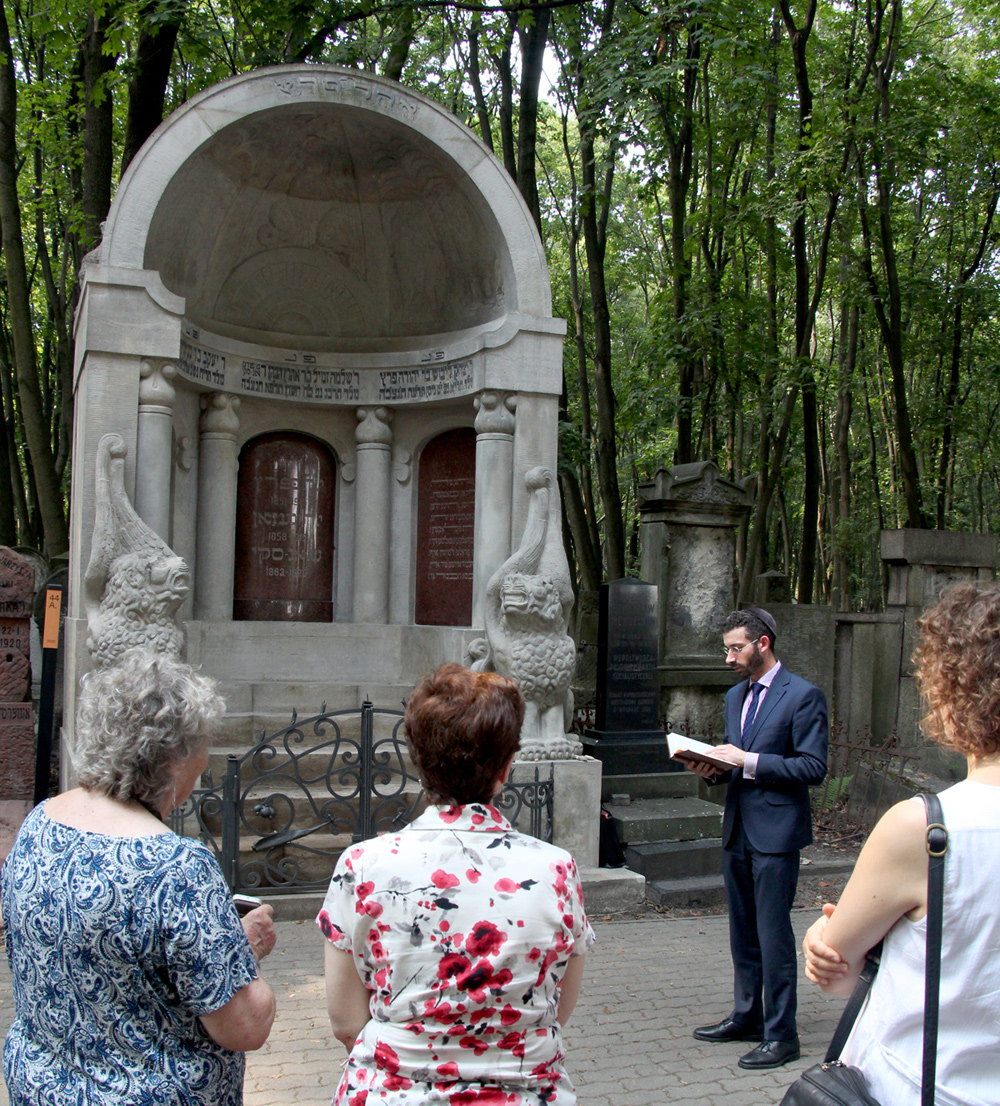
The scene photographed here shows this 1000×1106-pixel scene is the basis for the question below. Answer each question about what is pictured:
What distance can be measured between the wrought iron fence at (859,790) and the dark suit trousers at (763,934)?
463cm

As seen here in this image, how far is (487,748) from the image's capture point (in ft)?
6.55

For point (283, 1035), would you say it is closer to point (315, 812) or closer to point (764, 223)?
point (315, 812)

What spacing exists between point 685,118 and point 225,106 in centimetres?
772

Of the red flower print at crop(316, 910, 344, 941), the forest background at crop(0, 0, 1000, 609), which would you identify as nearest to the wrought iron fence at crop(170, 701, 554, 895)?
the red flower print at crop(316, 910, 344, 941)

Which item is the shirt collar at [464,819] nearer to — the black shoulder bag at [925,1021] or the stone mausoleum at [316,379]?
the black shoulder bag at [925,1021]

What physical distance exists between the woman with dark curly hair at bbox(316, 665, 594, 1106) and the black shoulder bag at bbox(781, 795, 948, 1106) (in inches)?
18.4

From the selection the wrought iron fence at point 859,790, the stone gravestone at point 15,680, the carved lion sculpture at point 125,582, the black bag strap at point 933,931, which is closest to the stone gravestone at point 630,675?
the wrought iron fence at point 859,790

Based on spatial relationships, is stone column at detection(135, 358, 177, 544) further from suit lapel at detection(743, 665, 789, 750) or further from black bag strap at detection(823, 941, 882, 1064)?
black bag strap at detection(823, 941, 882, 1064)

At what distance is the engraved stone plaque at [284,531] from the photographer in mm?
8703

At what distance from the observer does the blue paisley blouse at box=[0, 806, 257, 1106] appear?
186 centimetres

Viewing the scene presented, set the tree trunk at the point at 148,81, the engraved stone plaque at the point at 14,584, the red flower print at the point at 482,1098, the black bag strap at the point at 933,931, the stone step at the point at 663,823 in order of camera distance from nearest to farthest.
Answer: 1. the black bag strap at the point at 933,931
2. the red flower print at the point at 482,1098
3. the stone step at the point at 663,823
4. the engraved stone plaque at the point at 14,584
5. the tree trunk at the point at 148,81

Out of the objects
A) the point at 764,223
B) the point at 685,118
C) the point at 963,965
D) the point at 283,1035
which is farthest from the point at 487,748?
the point at 764,223

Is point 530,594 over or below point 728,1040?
over

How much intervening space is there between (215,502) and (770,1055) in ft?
19.5
